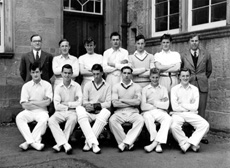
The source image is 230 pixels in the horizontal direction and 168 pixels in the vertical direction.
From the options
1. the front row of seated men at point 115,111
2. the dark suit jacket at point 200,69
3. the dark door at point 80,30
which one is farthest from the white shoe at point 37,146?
the dark door at point 80,30

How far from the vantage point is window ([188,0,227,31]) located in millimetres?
6445

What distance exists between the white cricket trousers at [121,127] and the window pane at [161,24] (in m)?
3.43

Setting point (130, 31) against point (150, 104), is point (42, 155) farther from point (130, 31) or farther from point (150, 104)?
point (130, 31)

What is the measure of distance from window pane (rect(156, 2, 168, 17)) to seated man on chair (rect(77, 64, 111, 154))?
10.9 ft

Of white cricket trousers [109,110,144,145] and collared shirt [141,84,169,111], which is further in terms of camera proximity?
collared shirt [141,84,169,111]

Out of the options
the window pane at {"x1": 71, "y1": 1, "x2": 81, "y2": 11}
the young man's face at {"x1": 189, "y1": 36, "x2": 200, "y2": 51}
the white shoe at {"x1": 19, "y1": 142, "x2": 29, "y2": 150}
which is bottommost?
the white shoe at {"x1": 19, "y1": 142, "x2": 29, "y2": 150}

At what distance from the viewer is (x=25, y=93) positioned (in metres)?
5.39

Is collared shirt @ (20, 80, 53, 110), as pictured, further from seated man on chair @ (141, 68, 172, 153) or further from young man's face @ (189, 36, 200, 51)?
young man's face @ (189, 36, 200, 51)

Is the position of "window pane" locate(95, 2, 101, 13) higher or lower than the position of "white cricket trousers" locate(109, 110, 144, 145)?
higher

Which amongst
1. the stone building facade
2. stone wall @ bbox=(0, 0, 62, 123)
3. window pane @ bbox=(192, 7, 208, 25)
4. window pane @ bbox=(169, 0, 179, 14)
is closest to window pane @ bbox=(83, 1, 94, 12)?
the stone building facade

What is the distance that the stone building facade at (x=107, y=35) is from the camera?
632 centimetres

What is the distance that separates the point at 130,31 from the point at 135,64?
3.20m

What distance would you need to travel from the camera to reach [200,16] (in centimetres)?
696

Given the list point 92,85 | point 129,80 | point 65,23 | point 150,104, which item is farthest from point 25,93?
point 65,23
